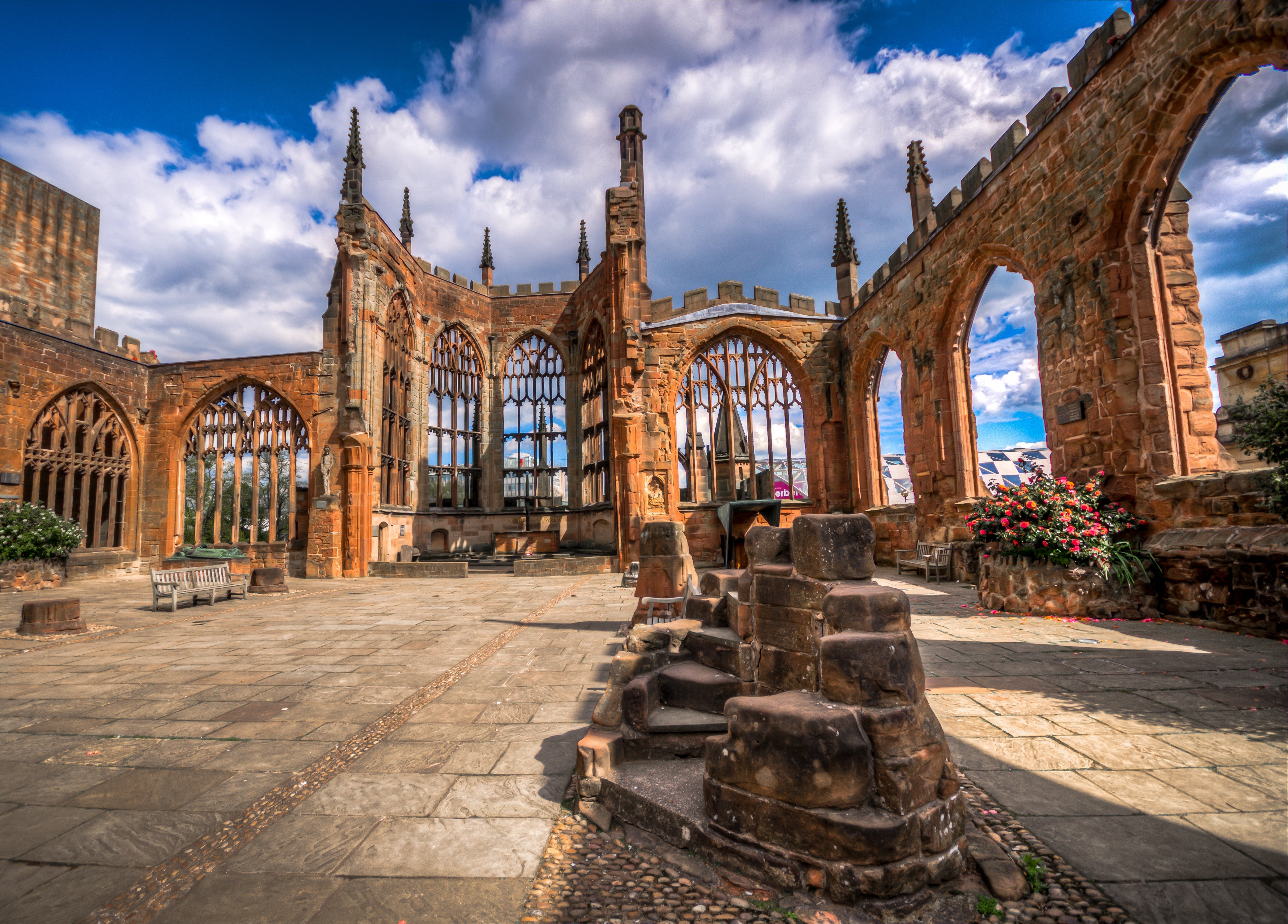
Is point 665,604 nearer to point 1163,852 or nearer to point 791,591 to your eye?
point 791,591

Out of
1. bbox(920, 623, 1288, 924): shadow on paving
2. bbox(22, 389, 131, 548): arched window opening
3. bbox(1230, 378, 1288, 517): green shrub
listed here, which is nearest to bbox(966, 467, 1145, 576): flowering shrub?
bbox(1230, 378, 1288, 517): green shrub

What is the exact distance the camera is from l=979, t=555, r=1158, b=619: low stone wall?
6.27 metres

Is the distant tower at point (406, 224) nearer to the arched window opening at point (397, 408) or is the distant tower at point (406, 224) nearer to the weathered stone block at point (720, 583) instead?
the arched window opening at point (397, 408)

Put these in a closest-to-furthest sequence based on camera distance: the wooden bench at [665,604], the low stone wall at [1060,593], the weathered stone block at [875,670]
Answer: the weathered stone block at [875,670] < the wooden bench at [665,604] < the low stone wall at [1060,593]

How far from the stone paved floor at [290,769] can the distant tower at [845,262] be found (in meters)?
13.5

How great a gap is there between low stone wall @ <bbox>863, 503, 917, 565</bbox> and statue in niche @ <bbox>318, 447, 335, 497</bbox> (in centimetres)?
1332

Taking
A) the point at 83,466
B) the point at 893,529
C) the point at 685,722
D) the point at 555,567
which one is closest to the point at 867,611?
the point at 685,722

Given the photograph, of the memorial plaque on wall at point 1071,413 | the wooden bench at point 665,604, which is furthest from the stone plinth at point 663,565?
the memorial plaque on wall at point 1071,413

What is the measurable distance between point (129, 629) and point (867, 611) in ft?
30.2

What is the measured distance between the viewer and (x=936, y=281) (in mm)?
11055

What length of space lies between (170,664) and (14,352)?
587 inches

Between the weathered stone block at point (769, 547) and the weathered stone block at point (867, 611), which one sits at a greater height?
the weathered stone block at point (769, 547)

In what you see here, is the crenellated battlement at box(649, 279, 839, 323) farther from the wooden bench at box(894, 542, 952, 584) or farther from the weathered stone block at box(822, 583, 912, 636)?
the weathered stone block at box(822, 583, 912, 636)

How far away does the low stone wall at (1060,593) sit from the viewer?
247 inches
